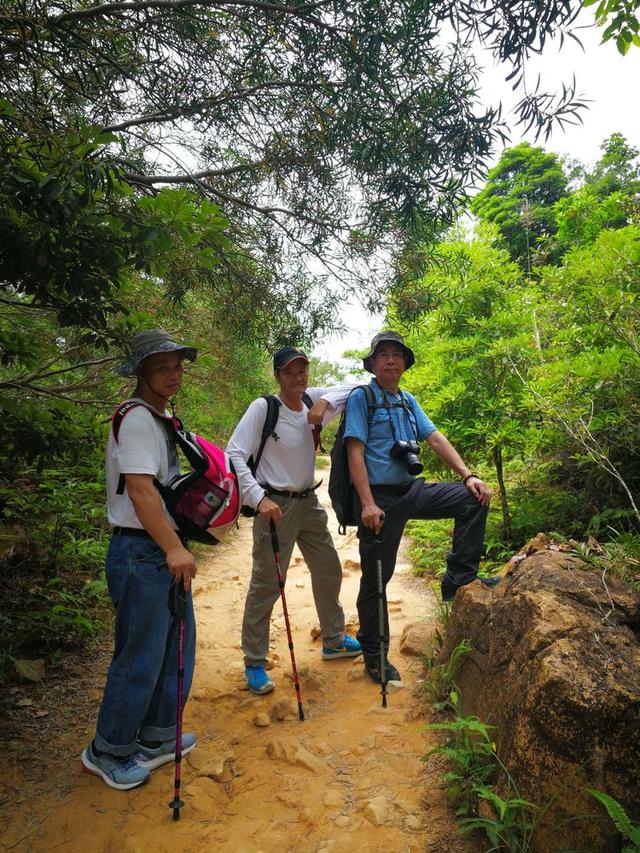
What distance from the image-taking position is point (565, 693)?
2.08m

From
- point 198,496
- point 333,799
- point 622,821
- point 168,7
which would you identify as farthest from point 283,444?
point 168,7

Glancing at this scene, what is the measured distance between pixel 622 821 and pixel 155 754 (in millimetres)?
2356

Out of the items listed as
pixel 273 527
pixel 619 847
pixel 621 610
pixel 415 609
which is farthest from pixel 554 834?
pixel 415 609

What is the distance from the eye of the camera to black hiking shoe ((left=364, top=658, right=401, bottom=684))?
11.9 ft

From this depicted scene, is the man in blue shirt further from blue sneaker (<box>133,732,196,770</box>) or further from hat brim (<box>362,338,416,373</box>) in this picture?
blue sneaker (<box>133,732,196,770</box>)

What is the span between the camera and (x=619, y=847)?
1937 millimetres

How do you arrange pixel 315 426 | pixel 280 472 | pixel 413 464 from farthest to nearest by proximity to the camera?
1. pixel 315 426
2. pixel 280 472
3. pixel 413 464

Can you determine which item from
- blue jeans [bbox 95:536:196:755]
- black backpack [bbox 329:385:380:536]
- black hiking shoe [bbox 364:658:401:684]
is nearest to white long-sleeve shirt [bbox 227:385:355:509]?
black backpack [bbox 329:385:380:536]

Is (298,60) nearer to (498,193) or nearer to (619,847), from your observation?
(619,847)

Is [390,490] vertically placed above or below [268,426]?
below

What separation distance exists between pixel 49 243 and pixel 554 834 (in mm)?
3366

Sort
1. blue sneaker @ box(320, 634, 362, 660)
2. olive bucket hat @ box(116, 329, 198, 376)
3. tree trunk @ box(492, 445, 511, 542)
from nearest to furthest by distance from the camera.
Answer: olive bucket hat @ box(116, 329, 198, 376), blue sneaker @ box(320, 634, 362, 660), tree trunk @ box(492, 445, 511, 542)

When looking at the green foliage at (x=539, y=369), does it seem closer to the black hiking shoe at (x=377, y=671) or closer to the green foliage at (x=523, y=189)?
the black hiking shoe at (x=377, y=671)

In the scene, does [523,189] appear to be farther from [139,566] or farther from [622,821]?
[622,821]
